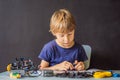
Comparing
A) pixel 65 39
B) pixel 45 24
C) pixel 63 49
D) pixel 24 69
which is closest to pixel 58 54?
pixel 63 49

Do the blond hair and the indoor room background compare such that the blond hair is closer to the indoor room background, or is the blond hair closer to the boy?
the boy

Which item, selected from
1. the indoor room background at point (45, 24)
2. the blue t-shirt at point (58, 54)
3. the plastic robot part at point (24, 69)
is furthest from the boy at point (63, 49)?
the indoor room background at point (45, 24)

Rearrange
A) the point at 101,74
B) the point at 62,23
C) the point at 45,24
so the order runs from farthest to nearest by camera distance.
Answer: the point at 45,24 < the point at 62,23 < the point at 101,74

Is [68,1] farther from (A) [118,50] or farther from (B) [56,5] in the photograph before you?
(A) [118,50]

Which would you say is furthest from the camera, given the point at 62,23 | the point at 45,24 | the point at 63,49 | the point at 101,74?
the point at 45,24

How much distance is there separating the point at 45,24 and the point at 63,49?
47cm

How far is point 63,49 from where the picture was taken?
1409 mm

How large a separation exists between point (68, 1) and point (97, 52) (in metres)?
0.43

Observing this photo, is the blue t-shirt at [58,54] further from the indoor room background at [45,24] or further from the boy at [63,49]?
the indoor room background at [45,24]

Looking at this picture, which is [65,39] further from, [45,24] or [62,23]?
[45,24]

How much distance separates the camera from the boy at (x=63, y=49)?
4.22 feet

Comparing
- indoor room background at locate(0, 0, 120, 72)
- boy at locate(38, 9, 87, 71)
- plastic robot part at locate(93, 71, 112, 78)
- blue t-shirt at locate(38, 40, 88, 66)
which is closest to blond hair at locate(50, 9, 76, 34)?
boy at locate(38, 9, 87, 71)

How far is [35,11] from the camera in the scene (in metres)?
1.83

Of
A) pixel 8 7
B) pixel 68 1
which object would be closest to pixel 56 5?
pixel 68 1
